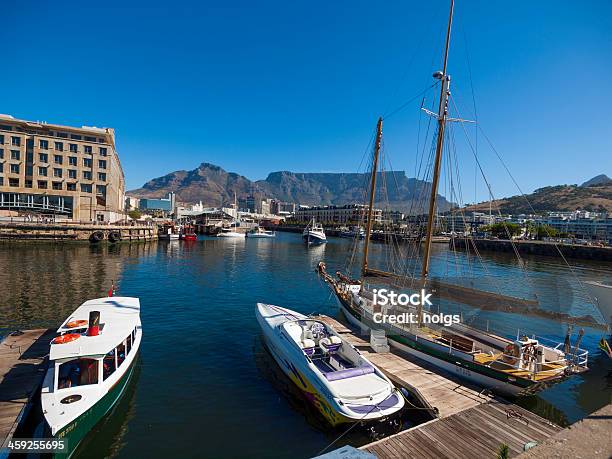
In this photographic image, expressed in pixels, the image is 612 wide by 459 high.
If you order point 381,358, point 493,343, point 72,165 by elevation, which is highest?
point 72,165

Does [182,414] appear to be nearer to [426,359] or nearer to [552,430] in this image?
[426,359]

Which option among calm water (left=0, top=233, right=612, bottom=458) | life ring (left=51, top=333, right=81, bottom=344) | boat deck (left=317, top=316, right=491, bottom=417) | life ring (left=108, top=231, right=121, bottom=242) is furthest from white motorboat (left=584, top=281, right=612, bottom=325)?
life ring (left=108, top=231, right=121, bottom=242)

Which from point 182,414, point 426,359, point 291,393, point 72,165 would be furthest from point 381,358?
point 72,165

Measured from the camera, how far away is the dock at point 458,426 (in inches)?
370

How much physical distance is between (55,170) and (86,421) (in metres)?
97.8

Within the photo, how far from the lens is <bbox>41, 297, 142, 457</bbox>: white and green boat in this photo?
927 centimetres

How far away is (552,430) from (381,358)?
723cm

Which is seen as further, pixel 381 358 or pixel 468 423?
pixel 381 358

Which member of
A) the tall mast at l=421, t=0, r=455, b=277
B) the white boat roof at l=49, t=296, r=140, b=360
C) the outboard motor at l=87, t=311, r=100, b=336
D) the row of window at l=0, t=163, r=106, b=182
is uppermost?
the row of window at l=0, t=163, r=106, b=182

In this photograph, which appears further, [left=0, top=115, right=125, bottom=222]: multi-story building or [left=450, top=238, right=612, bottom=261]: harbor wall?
[left=0, top=115, right=125, bottom=222]: multi-story building

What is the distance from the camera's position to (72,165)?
85.2 metres

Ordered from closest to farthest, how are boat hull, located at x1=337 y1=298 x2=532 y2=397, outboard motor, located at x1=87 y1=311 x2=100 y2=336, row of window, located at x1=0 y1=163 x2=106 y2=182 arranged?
outboard motor, located at x1=87 y1=311 x2=100 y2=336 → boat hull, located at x1=337 y1=298 x2=532 y2=397 → row of window, located at x1=0 y1=163 x2=106 y2=182

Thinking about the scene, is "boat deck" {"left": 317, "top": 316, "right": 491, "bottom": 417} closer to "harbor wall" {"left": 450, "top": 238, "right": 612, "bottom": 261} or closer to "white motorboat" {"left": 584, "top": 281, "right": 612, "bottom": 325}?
"white motorboat" {"left": 584, "top": 281, "right": 612, "bottom": 325}

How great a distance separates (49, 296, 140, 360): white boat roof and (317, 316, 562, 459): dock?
9.82 metres
